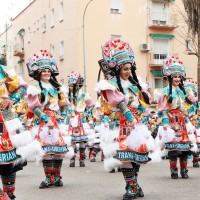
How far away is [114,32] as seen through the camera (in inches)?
1199

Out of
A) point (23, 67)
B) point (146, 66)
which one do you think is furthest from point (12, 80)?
point (23, 67)

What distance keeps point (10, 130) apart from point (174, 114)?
391 cm

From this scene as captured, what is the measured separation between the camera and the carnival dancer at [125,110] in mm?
6910

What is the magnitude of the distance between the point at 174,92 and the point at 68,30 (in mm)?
22253

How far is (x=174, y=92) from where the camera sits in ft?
30.1

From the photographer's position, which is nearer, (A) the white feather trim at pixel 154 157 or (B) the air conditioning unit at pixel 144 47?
(A) the white feather trim at pixel 154 157

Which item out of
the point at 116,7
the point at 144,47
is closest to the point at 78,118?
the point at 116,7

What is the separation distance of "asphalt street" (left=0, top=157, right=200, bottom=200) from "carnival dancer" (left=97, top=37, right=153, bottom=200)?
534mm

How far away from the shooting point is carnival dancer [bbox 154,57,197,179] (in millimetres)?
9157

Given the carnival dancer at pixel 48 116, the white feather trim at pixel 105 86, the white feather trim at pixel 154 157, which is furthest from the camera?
the carnival dancer at pixel 48 116

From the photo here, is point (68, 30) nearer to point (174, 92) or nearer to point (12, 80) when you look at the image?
point (174, 92)

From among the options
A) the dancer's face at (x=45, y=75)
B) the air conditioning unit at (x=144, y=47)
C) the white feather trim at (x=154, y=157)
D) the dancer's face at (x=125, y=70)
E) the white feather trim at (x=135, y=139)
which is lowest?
the white feather trim at (x=154, y=157)

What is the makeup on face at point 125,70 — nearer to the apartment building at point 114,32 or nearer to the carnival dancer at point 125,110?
the carnival dancer at point 125,110

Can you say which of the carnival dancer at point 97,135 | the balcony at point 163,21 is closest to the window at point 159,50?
the balcony at point 163,21
